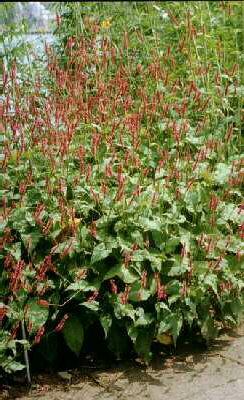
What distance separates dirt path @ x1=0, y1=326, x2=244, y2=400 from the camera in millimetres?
3221

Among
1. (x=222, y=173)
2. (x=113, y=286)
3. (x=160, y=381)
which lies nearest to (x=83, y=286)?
(x=113, y=286)

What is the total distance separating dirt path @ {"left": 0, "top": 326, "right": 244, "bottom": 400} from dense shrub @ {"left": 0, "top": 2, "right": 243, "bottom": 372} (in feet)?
0.38

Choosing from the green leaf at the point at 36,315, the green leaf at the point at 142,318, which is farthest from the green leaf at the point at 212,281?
the green leaf at the point at 36,315

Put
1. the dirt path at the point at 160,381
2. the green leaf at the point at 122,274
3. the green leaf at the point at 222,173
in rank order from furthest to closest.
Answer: the green leaf at the point at 222,173 < the green leaf at the point at 122,274 < the dirt path at the point at 160,381

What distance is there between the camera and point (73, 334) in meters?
3.39

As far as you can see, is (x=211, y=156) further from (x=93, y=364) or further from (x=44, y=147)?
(x=93, y=364)

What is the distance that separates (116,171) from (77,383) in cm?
110

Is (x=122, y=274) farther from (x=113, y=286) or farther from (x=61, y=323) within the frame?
(x=61, y=323)

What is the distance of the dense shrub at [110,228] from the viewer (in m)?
3.33

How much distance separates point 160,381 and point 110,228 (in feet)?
2.35

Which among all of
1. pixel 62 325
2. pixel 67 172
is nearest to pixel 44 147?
pixel 67 172

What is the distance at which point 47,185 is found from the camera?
3.52 m

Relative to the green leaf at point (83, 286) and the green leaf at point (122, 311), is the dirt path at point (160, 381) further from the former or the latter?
the green leaf at point (83, 286)

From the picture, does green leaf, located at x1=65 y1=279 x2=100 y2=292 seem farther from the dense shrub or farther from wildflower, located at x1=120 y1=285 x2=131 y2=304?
wildflower, located at x1=120 y1=285 x2=131 y2=304
